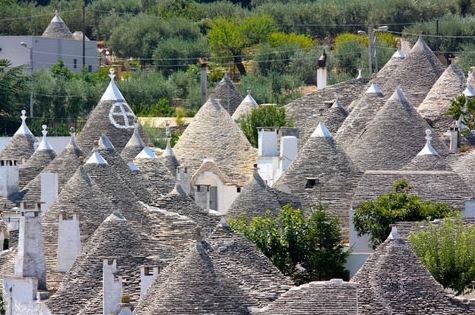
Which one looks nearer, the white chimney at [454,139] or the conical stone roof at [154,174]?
the conical stone roof at [154,174]

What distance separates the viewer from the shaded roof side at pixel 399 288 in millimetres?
37438

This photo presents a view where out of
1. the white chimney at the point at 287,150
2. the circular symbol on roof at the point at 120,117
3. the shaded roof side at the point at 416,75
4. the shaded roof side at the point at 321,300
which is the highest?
the shaded roof side at the point at 416,75

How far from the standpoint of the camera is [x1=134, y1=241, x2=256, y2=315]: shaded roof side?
37250 millimetres

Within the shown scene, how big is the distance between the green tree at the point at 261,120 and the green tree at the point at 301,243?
17609mm

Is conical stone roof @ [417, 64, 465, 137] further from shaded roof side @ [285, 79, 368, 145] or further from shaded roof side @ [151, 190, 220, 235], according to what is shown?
shaded roof side @ [151, 190, 220, 235]

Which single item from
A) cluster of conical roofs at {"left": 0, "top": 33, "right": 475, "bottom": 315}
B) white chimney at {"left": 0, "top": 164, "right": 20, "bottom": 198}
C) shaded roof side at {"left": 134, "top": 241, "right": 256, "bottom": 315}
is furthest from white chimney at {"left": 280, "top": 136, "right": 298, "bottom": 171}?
shaded roof side at {"left": 134, "top": 241, "right": 256, "bottom": 315}

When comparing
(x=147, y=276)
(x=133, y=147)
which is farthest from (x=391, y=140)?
(x=147, y=276)

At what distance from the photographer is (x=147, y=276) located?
40500 millimetres

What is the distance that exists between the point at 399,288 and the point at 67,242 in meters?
10.1

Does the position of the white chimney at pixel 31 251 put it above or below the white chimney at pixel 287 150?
below

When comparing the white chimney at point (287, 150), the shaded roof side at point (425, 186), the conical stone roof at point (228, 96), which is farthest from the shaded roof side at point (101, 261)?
the conical stone roof at point (228, 96)

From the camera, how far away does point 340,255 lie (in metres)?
49.2

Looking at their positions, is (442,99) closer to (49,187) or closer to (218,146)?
(218,146)

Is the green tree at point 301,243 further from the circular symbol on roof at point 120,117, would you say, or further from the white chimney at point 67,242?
the circular symbol on roof at point 120,117
